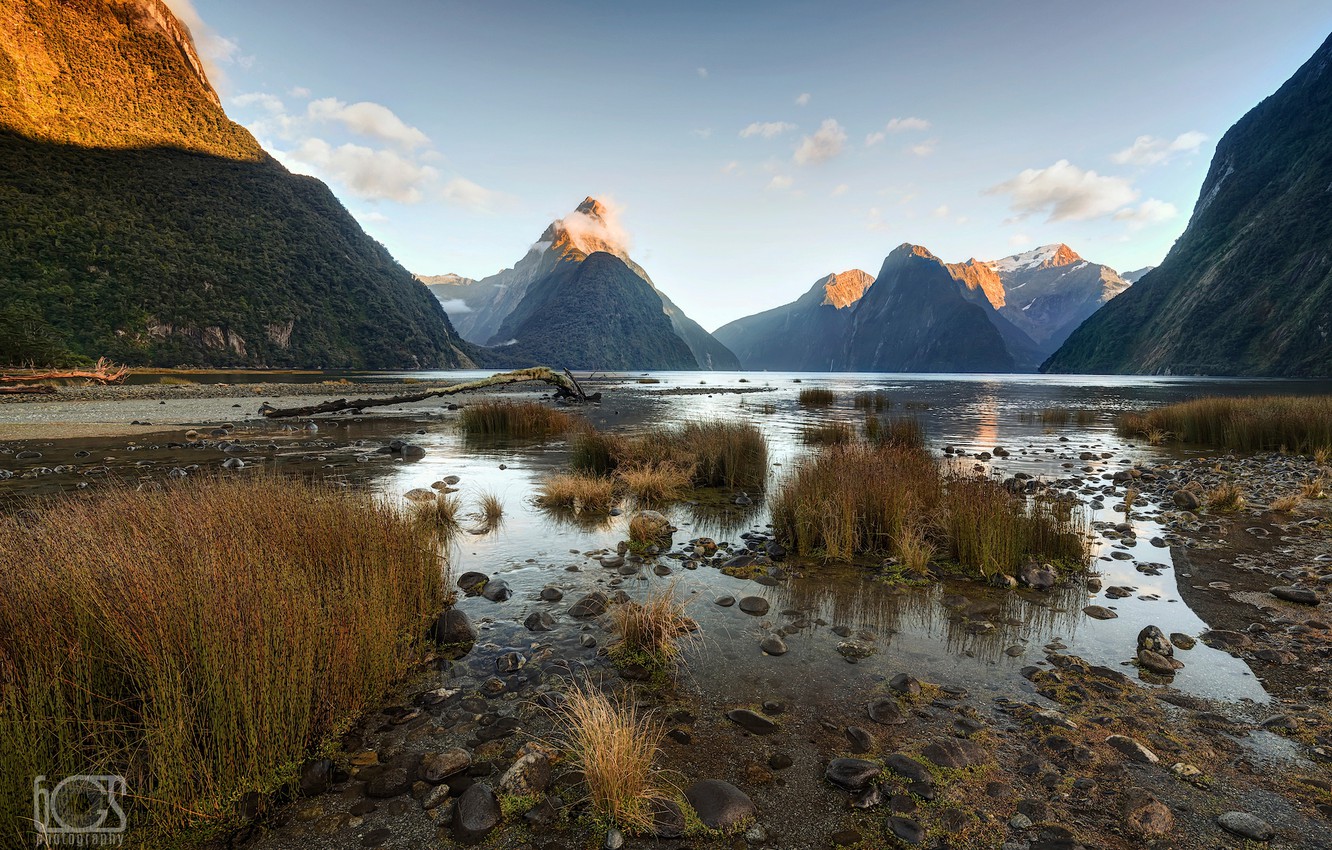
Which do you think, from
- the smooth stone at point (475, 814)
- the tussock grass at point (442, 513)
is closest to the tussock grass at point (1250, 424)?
the smooth stone at point (475, 814)

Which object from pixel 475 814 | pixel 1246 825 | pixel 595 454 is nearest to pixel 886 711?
pixel 1246 825

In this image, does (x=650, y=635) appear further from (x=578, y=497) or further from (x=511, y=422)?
(x=511, y=422)

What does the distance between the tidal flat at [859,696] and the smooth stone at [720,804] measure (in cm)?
2

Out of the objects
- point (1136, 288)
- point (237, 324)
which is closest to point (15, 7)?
point (237, 324)

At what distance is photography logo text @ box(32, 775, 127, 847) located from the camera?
245 centimetres

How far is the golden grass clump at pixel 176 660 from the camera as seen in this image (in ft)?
9.21

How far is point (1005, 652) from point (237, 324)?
140776mm

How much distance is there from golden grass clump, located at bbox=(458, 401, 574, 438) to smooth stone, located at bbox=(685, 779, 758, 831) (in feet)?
69.7

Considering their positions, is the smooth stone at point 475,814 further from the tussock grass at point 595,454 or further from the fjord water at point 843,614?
the tussock grass at point 595,454

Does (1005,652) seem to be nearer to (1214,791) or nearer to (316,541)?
(1214,791)

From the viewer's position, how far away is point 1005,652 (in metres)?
5.30

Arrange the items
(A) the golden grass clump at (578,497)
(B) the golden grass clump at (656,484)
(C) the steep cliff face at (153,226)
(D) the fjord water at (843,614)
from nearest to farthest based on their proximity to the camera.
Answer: (D) the fjord water at (843,614) → (A) the golden grass clump at (578,497) → (B) the golden grass clump at (656,484) → (C) the steep cliff face at (153,226)

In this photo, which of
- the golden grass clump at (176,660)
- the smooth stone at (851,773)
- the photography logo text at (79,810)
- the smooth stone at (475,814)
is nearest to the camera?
the photography logo text at (79,810)

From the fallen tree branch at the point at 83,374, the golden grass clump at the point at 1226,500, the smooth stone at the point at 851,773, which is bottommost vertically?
the smooth stone at the point at 851,773
